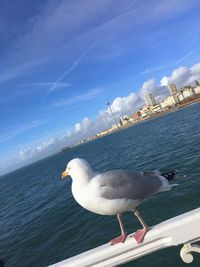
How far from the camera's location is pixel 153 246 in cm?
271

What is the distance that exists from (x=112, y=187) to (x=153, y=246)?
166 cm

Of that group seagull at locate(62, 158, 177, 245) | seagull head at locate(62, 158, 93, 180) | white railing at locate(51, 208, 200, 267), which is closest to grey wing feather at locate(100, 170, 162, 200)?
seagull at locate(62, 158, 177, 245)

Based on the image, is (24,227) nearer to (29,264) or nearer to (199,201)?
(29,264)

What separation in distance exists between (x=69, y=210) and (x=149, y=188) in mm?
18887

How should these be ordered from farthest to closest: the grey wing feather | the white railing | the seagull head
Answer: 1. the grey wing feather
2. the seagull head
3. the white railing

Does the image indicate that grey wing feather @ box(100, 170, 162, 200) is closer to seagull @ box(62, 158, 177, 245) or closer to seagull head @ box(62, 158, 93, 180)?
seagull @ box(62, 158, 177, 245)

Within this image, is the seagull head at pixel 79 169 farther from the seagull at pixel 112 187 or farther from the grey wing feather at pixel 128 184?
the grey wing feather at pixel 128 184

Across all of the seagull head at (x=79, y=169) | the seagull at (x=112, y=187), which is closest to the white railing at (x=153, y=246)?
the seagull at (x=112, y=187)

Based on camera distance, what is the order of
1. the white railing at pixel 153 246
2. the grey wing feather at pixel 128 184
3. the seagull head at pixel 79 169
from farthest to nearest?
the grey wing feather at pixel 128 184, the seagull head at pixel 79 169, the white railing at pixel 153 246

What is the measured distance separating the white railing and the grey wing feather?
4.80ft

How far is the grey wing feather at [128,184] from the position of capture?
168 inches

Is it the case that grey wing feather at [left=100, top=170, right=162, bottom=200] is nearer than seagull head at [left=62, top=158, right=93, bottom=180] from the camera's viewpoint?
No

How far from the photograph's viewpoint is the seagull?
4031 mm

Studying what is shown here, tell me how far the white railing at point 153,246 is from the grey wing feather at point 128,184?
4.80ft
